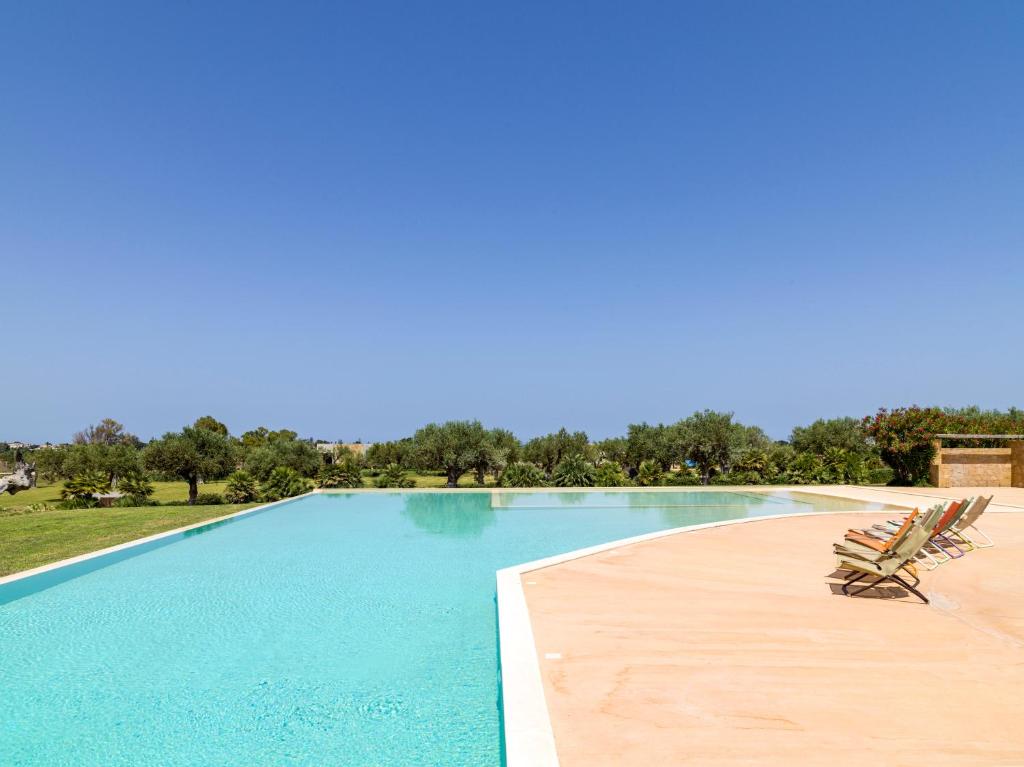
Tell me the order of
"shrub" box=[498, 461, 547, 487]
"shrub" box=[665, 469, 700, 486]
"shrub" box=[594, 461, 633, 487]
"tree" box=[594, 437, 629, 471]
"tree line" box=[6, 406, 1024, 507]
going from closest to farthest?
"tree line" box=[6, 406, 1024, 507] < "shrub" box=[594, 461, 633, 487] < "shrub" box=[498, 461, 547, 487] < "shrub" box=[665, 469, 700, 486] < "tree" box=[594, 437, 629, 471]

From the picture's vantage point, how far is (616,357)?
55281mm

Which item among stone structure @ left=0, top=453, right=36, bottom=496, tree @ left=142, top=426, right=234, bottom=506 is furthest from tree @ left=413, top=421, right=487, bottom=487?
stone structure @ left=0, top=453, right=36, bottom=496

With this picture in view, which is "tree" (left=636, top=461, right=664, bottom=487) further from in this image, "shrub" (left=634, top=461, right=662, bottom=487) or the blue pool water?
the blue pool water

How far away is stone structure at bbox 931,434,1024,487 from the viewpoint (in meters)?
18.0

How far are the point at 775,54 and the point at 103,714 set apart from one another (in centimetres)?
2592

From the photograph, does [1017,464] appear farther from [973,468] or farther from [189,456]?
[189,456]

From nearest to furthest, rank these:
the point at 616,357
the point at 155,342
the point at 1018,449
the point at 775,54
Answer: the point at 1018,449, the point at 775,54, the point at 155,342, the point at 616,357

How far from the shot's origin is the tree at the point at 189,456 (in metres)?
21.6

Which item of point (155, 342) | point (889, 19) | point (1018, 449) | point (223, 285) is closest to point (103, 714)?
Answer: point (889, 19)

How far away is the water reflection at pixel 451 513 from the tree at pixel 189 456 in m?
9.29

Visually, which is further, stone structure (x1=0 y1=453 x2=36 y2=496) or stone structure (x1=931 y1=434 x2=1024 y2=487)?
stone structure (x1=0 y1=453 x2=36 y2=496)

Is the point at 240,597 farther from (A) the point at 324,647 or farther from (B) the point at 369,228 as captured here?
(B) the point at 369,228

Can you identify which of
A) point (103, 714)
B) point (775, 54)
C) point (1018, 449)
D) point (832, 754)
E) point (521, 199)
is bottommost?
point (103, 714)

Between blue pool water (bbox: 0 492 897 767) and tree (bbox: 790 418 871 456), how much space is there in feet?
102
